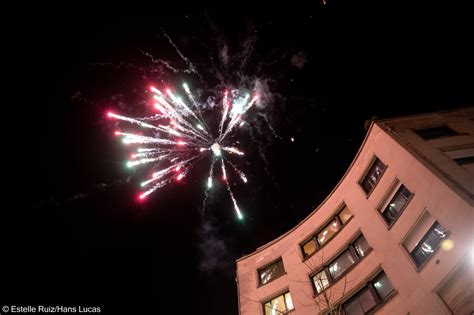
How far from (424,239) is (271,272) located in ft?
36.2

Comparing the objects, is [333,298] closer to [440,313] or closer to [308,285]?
[308,285]

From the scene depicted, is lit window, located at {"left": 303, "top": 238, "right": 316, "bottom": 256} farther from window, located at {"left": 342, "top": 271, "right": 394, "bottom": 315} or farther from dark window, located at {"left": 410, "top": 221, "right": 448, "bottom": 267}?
dark window, located at {"left": 410, "top": 221, "right": 448, "bottom": 267}

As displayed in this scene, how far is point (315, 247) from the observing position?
65.6 ft

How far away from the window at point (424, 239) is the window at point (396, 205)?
4.19ft

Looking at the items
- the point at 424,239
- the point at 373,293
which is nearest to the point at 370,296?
the point at 373,293

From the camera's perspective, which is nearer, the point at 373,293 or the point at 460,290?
the point at 460,290

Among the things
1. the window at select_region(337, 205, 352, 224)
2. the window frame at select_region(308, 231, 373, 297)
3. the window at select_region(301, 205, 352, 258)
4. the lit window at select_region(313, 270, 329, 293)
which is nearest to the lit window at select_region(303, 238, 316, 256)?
the window at select_region(301, 205, 352, 258)

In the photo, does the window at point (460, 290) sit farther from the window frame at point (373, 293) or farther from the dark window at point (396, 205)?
the dark window at point (396, 205)

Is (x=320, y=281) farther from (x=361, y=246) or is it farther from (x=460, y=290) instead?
(x=460, y=290)

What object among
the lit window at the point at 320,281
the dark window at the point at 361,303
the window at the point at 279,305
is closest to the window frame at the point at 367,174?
the dark window at the point at 361,303

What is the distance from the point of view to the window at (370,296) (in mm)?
14204

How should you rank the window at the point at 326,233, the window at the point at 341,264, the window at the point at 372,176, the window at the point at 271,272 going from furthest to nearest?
the window at the point at 271,272, the window at the point at 326,233, the window at the point at 372,176, the window at the point at 341,264

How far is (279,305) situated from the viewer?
18578mm

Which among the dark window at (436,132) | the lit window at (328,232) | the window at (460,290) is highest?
the dark window at (436,132)
